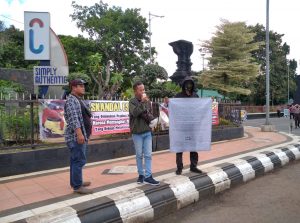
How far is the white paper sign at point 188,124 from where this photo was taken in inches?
241

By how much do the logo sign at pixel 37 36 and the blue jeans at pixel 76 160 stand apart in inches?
236

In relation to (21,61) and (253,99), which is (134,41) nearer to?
(21,61)

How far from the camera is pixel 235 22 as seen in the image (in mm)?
25109

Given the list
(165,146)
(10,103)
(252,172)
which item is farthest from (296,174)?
(10,103)

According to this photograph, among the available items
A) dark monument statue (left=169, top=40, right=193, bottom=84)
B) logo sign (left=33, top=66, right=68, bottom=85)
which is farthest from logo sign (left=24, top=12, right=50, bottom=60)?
dark monument statue (left=169, top=40, right=193, bottom=84)

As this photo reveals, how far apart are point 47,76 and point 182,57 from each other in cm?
716

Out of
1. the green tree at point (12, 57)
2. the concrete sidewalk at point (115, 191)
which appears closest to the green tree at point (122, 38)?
the green tree at point (12, 57)

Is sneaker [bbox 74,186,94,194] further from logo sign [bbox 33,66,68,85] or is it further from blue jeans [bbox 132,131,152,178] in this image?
logo sign [bbox 33,66,68,85]

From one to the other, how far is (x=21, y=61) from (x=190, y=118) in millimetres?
33205

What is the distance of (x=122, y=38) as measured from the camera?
3506 cm

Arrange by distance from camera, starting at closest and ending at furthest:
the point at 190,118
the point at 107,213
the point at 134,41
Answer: the point at 107,213 < the point at 190,118 < the point at 134,41

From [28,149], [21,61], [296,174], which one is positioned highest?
[21,61]

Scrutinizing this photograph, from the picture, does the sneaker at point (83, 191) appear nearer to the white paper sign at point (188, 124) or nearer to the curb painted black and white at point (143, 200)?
the curb painted black and white at point (143, 200)

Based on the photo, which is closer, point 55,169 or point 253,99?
point 55,169
